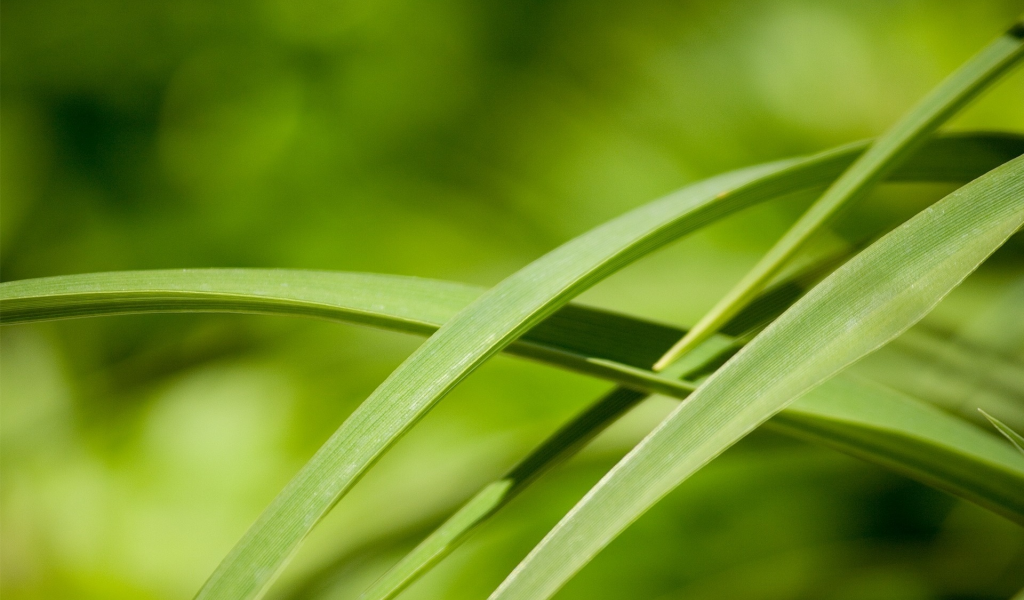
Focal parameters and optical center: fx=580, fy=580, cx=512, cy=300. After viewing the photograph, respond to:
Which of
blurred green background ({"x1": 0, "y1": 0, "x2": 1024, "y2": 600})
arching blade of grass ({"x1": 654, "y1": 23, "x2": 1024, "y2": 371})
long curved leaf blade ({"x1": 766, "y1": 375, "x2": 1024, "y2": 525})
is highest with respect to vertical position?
blurred green background ({"x1": 0, "y1": 0, "x2": 1024, "y2": 600})

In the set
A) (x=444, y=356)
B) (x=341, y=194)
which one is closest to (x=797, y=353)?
(x=444, y=356)

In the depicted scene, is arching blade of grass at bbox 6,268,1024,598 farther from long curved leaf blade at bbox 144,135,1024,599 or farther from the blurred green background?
the blurred green background

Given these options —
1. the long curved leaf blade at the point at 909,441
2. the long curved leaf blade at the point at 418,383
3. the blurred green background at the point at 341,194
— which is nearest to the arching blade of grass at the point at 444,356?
the long curved leaf blade at the point at 418,383

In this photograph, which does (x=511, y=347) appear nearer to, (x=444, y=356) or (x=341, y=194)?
(x=444, y=356)

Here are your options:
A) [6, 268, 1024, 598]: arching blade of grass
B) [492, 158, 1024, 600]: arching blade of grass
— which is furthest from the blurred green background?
[492, 158, 1024, 600]: arching blade of grass

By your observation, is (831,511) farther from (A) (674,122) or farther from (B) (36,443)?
(B) (36,443)

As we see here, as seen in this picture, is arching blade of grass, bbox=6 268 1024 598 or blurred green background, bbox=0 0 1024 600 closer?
arching blade of grass, bbox=6 268 1024 598
